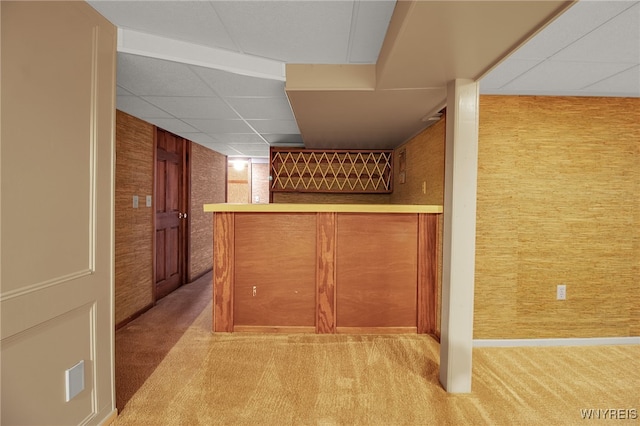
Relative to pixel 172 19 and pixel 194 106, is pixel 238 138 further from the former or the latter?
pixel 172 19

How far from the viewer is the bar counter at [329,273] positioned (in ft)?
8.18

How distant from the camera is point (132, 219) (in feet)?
9.28

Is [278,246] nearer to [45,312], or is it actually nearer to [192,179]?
[45,312]

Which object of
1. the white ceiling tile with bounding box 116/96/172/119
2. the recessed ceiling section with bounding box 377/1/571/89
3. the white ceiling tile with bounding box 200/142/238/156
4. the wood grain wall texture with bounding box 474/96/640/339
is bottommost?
the wood grain wall texture with bounding box 474/96/640/339

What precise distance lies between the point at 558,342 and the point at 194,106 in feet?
10.9

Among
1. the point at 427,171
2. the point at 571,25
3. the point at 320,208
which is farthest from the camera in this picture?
the point at 427,171

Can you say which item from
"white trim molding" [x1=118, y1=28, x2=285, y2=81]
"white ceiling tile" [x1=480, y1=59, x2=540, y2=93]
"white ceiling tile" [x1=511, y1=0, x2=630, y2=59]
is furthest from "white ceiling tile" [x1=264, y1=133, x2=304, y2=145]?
"white ceiling tile" [x1=511, y1=0, x2=630, y2=59]

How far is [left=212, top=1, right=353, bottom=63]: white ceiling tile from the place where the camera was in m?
1.36

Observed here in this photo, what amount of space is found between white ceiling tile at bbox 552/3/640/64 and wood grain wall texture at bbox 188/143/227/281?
377 centimetres

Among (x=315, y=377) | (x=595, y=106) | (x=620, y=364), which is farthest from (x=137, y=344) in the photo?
(x=595, y=106)

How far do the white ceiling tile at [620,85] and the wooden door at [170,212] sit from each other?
373 centimetres

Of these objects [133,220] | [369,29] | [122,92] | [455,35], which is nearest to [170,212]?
[133,220]

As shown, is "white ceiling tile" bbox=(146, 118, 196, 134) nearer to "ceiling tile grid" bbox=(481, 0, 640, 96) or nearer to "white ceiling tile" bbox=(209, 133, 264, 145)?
"white ceiling tile" bbox=(209, 133, 264, 145)

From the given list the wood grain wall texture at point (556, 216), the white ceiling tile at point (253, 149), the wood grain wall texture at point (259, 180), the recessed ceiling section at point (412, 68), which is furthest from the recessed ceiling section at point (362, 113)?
the wood grain wall texture at point (259, 180)
